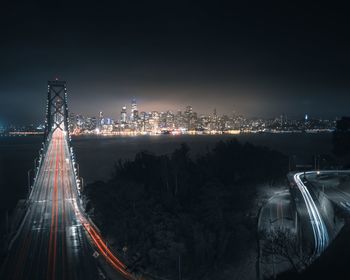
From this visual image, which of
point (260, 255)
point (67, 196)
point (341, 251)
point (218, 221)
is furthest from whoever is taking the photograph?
point (67, 196)

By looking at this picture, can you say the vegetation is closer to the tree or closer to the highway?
the highway

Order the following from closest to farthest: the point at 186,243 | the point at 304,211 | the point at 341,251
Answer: the point at 341,251 → the point at 304,211 → the point at 186,243

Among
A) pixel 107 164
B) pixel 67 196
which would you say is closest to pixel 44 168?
pixel 107 164

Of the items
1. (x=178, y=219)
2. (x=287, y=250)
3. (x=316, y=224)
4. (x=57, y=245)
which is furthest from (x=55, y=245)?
(x=316, y=224)

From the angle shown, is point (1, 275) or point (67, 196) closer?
point (1, 275)

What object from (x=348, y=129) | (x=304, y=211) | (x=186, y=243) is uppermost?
(x=348, y=129)

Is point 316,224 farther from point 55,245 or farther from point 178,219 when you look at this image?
point 55,245

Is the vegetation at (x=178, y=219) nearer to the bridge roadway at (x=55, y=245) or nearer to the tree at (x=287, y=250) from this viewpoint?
the bridge roadway at (x=55, y=245)

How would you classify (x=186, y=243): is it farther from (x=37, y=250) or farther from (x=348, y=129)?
(x=348, y=129)
